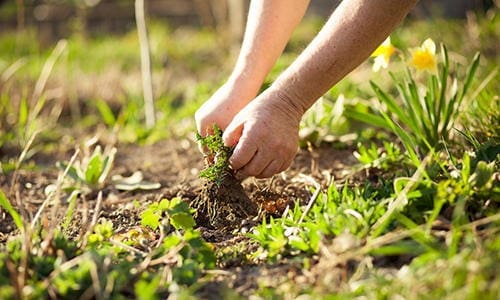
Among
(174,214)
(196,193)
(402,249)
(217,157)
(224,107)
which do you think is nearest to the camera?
(402,249)

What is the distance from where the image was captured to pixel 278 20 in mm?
2178

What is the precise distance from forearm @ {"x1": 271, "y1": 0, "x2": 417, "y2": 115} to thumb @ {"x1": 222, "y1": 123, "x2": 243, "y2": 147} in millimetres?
164

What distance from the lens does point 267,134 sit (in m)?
1.86

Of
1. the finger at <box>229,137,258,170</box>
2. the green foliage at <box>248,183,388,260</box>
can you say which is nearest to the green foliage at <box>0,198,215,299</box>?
the green foliage at <box>248,183,388,260</box>

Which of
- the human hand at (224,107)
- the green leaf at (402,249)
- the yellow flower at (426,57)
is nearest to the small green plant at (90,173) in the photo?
the human hand at (224,107)

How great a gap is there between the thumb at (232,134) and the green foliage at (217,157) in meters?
0.03

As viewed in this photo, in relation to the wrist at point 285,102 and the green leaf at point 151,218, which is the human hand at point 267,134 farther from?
the green leaf at point 151,218

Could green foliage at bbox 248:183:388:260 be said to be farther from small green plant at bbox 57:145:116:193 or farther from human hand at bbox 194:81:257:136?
small green plant at bbox 57:145:116:193

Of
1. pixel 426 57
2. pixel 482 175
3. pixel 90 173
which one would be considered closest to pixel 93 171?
pixel 90 173

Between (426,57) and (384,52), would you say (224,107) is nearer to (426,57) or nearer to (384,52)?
(384,52)

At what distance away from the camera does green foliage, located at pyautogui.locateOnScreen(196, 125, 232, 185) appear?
202 centimetres

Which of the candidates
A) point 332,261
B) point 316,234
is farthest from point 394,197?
point 332,261

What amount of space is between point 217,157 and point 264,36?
45cm

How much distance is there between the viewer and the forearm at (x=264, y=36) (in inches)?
85.4
